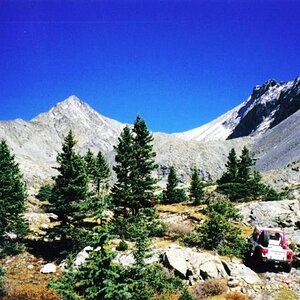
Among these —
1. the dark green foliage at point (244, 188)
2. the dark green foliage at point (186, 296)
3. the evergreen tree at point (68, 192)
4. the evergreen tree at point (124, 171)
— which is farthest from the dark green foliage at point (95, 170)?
the dark green foliage at point (186, 296)

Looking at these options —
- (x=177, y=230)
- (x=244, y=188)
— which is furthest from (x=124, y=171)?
(x=244, y=188)

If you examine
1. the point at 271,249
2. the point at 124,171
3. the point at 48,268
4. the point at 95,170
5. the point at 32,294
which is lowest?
the point at 32,294

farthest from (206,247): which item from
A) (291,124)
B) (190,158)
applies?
(291,124)

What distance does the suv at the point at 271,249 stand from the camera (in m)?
19.9

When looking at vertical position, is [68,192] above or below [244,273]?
above

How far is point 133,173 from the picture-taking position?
1401 inches

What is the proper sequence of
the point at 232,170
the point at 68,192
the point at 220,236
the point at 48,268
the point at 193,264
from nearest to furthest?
1. the point at 193,264
2. the point at 220,236
3. the point at 48,268
4. the point at 68,192
5. the point at 232,170

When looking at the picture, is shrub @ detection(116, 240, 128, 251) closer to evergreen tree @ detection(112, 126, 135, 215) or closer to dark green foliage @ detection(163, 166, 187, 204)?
evergreen tree @ detection(112, 126, 135, 215)

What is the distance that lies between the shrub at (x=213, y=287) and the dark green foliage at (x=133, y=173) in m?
17.0

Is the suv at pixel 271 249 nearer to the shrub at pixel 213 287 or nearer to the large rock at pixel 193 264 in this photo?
the large rock at pixel 193 264

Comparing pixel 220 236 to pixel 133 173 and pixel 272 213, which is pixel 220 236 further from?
pixel 133 173

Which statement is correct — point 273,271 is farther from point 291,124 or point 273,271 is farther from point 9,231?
point 291,124

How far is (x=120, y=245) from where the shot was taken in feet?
79.2

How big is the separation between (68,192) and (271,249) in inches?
626
